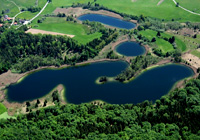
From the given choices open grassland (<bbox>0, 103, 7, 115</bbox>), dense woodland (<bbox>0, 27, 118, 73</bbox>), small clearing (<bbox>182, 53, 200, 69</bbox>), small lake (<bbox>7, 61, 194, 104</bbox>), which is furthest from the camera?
dense woodland (<bbox>0, 27, 118, 73</bbox>)

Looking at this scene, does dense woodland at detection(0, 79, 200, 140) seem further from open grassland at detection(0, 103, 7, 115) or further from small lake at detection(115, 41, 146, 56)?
small lake at detection(115, 41, 146, 56)

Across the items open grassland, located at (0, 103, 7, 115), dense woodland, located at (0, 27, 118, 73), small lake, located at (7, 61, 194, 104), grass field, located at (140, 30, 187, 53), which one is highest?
grass field, located at (140, 30, 187, 53)

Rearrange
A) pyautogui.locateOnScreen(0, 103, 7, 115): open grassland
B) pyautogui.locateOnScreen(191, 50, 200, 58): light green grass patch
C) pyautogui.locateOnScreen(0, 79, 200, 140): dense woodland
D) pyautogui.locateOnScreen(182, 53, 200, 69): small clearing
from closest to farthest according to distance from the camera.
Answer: pyautogui.locateOnScreen(0, 79, 200, 140): dense woodland → pyautogui.locateOnScreen(0, 103, 7, 115): open grassland → pyautogui.locateOnScreen(182, 53, 200, 69): small clearing → pyautogui.locateOnScreen(191, 50, 200, 58): light green grass patch

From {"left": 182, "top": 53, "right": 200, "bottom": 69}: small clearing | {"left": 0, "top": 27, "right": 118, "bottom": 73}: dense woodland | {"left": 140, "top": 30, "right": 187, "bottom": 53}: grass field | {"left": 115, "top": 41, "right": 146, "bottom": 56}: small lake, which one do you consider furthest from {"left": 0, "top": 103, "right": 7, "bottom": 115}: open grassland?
{"left": 182, "top": 53, "right": 200, "bottom": 69}: small clearing

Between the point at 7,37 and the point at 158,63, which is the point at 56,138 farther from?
the point at 7,37

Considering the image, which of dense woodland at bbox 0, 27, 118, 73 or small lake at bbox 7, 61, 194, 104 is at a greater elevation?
dense woodland at bbox 0, 27, 118, 73

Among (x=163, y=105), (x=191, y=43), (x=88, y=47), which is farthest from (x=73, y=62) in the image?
(x=191, y=43)

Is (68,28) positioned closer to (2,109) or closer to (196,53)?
(2,109)
